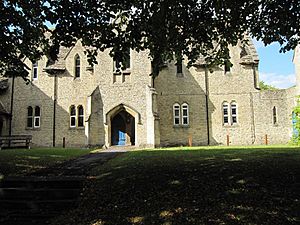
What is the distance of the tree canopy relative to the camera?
7887 millimetres

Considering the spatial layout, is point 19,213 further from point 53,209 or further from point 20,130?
point 20,130

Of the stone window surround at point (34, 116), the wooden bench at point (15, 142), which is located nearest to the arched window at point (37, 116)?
the stone window surround at point (34, 116)

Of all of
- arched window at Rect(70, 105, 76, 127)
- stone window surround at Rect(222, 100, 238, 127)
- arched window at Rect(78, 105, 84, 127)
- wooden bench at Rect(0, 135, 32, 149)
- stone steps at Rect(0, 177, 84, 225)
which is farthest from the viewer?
arched window at Rect(70, 105, 76, 127)

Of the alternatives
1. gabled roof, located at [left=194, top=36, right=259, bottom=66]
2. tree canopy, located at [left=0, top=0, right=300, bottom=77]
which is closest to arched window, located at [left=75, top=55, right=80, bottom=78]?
gabled roof, located at [left=194, top=36, right=259, bottom=66]

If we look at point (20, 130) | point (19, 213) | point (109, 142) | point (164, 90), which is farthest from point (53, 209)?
point (20, 130)

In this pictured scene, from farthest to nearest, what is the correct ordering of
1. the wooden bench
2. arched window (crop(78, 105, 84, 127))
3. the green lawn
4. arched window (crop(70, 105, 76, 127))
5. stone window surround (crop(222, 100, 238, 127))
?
arched window (crop(70, 105, 76, 127)), arched window (crop(78, 105, 84, 127)), stone window surround (crop(222, 100, 238, 127)), the wooden bench, the green lawn

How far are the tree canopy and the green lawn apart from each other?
3533 mm

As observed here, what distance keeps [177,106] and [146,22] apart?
1979 centimetres

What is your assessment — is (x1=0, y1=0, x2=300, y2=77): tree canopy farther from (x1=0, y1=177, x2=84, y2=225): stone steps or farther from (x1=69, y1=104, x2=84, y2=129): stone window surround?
(x1=69, y1=104, x2=84, y2=129): stone window surround

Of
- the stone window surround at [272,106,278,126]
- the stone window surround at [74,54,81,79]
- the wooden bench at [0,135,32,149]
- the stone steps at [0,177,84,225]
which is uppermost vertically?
the stone window surround at [74,54,81,79]

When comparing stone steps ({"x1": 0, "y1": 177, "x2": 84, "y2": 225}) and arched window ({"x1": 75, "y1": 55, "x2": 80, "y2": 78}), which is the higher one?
arched window ({"x1": 75, "y1": 55, "x2": 80, "y2": 78})

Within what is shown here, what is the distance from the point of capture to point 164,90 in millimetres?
27859

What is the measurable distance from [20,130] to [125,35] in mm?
23974

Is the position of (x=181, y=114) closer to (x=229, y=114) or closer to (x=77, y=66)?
(x=229, y=114)
